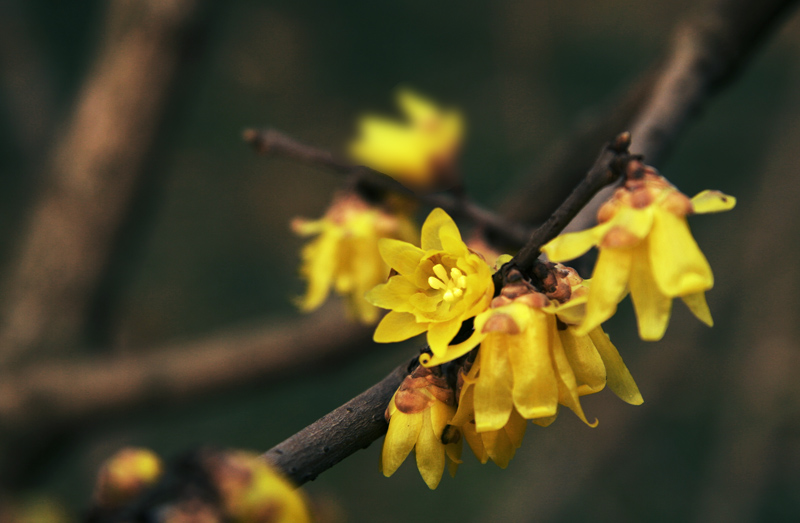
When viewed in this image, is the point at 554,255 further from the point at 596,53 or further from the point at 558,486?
the point at 596,53

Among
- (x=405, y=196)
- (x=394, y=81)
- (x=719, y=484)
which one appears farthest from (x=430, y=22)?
(x=405, y=196)

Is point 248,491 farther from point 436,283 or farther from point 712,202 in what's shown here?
point 712,202

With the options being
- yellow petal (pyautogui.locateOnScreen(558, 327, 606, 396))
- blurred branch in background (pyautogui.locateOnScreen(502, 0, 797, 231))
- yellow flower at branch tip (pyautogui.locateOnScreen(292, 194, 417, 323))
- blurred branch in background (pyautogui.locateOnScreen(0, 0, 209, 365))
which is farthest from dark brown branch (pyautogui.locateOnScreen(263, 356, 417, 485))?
blurred branch in background (pyautogui.locateOnScreen(0, 0, 209, 365))

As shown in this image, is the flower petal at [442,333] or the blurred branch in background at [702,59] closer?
the flower petal at [442,333]

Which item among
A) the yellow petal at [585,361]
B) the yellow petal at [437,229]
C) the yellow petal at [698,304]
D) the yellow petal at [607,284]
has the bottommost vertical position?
the yellow petal at [585,361]

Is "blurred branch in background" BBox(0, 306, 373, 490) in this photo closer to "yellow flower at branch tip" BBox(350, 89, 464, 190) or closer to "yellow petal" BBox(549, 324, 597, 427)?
"yellow flower at branch tip" BBox(350, 89, 464, 190)

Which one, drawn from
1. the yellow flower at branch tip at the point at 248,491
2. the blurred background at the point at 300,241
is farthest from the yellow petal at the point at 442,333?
the blurred background at the point at 300,241

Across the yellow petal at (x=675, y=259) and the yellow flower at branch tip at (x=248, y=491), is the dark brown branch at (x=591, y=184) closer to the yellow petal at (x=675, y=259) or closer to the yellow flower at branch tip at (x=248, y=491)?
the yellow petal at (x=675, y=259)

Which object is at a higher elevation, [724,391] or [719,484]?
[724,391]
